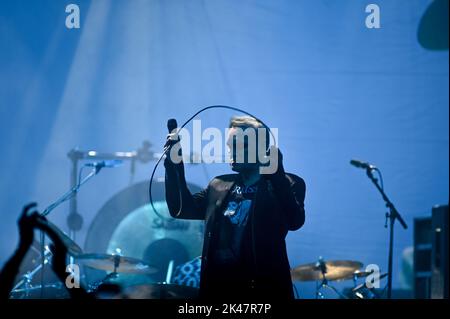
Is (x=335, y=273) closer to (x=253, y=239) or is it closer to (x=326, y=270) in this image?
(x=326, y=270)

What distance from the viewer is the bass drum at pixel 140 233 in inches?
229

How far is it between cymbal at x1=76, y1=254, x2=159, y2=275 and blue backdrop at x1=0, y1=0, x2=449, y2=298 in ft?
4.23

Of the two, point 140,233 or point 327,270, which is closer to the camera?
point 327,270

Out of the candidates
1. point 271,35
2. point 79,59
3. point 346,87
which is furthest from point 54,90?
point 346,87

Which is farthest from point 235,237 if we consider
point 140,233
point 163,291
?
point 140,233

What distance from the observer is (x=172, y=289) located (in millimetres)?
3248

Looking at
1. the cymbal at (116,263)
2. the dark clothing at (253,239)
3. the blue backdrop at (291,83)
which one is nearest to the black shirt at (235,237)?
the dark clothing at (253,239)

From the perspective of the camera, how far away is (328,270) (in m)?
4.96

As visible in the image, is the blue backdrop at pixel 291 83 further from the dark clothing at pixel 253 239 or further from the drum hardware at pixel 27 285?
the dark clothing at pixel 253 239

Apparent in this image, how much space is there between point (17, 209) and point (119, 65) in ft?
5.37

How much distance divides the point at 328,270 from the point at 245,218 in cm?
191

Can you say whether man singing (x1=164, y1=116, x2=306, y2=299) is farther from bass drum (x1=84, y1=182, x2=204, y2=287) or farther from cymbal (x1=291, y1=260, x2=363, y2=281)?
bass drum (x1=84, y1=182, x2=204, y2=287)

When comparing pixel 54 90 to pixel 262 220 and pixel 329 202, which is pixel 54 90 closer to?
pixel 329 202

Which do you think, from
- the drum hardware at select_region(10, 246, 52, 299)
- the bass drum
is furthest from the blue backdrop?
the drum hardware at select_region(10, 246, 52, 299)
